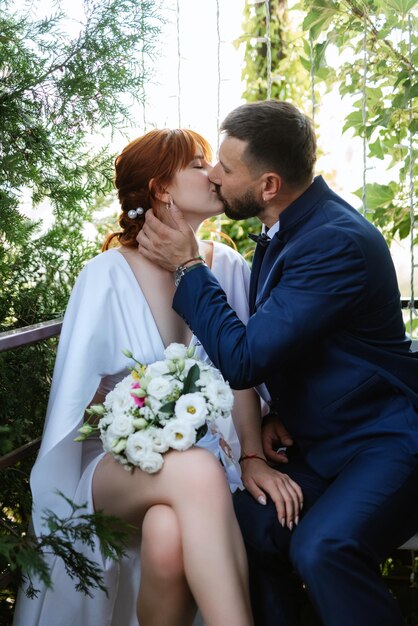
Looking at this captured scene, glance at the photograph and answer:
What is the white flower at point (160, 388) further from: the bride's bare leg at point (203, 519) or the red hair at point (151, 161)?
the red hair at point (151, 161)

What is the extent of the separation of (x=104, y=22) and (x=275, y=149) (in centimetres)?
60

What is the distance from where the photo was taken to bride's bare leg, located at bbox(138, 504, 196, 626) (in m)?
1.92

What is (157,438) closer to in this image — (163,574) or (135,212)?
(163,574)

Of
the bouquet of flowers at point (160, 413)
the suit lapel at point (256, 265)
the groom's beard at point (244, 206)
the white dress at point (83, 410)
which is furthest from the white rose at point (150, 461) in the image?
the groom's beard at point (244, 206)

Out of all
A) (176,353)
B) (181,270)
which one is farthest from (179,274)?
(176,353)

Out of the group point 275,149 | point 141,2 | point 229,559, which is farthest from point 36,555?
point 141,2

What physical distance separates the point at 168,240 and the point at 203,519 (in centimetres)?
81

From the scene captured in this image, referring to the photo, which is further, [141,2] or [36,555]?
[141,2]

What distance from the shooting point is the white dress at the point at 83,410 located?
6.97 feet

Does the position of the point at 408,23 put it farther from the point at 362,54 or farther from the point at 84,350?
the point at 84,350

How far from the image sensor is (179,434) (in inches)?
77.3

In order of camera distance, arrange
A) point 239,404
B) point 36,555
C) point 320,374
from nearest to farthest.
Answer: point 36,555 < point 320,374 < point 239,404

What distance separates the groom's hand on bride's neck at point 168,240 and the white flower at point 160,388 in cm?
41

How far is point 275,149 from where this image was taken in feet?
7.48
